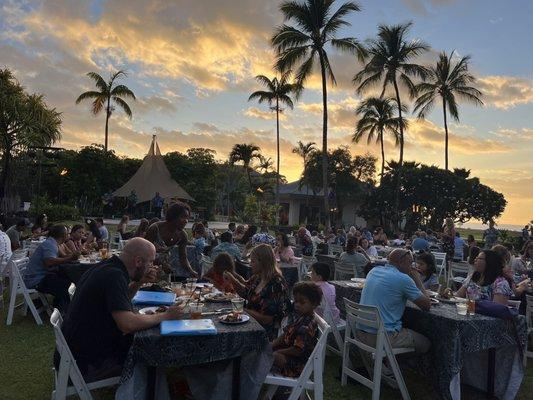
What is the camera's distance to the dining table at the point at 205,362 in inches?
126

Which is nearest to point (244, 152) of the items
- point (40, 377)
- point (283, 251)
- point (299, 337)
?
point (283, 251)

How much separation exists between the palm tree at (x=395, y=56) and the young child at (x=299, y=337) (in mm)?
27147

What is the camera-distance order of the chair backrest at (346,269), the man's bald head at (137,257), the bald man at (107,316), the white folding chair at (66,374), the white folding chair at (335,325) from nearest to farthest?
the white folding chair at (66,374) → the bald man at (107,316) → the man's bald head at (137,257) → the white folding chair at (335,325) → the chair backrest at (346,269)

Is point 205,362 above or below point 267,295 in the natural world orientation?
below

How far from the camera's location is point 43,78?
55.6 ft

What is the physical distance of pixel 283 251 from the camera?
31.5ft

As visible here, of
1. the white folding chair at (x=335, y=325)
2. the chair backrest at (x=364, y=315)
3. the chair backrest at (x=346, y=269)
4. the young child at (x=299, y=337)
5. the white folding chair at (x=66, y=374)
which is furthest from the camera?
the chair backrest at (x=346, y=269)

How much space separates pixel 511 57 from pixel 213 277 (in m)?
9.84

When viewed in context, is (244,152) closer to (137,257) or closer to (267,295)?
(267,295)

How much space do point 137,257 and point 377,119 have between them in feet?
117

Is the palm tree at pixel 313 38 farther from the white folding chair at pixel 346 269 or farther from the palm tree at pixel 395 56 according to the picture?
the white folding chair at pixel 346 269

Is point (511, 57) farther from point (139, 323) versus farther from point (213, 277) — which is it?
point (139, 323)

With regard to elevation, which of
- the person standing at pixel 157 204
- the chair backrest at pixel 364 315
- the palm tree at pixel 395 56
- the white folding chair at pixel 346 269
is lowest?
the white folding chair at pixel 346 269

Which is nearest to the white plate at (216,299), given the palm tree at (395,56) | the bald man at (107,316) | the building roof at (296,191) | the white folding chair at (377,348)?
the bald man at (107,316)
